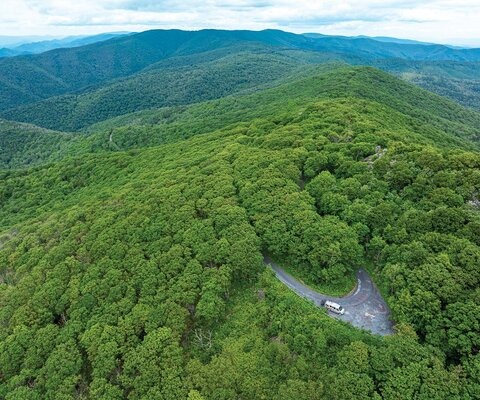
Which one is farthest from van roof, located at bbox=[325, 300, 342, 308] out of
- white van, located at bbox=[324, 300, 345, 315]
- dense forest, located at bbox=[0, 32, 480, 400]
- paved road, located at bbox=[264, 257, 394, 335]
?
dense forest, located at bbox=[0, 32, 480, 400]

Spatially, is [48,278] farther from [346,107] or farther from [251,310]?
[346,107]

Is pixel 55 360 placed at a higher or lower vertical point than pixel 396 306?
lower

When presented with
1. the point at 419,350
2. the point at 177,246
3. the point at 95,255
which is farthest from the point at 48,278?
the point at 419,350

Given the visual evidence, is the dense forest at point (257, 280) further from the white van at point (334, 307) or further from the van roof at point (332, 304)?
the van roof at point (332, 304)

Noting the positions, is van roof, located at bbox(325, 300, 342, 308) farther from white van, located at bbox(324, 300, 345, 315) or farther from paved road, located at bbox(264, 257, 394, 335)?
paved road, located at bbox(264, 257, 394, 335)

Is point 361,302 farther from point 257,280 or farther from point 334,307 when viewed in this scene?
point 257,280

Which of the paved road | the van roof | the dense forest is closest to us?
the dense forest
